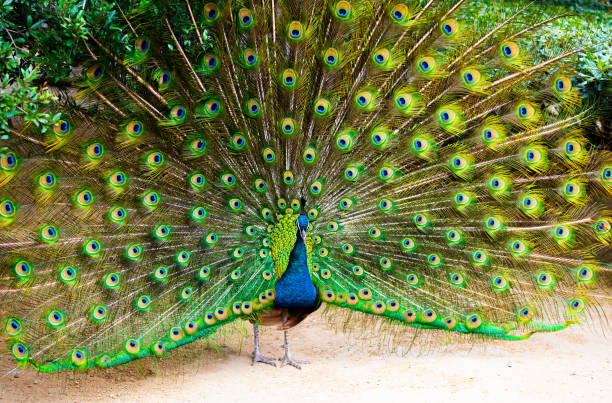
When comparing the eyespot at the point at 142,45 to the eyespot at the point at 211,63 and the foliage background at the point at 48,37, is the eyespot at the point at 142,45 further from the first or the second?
the eyespot at the point at 211,63

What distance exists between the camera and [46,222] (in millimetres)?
3998

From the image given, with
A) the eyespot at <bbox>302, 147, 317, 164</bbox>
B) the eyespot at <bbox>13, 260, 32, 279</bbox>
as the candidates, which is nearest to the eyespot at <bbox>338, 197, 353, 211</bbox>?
the eyespot at <bbox>302, 147, 317, 164</bbox>

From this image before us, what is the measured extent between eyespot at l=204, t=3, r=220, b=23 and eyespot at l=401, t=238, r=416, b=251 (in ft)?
7.23

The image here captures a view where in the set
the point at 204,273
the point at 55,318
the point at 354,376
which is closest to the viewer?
the point at 55,318

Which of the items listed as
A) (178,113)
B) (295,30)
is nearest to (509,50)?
(295,30)

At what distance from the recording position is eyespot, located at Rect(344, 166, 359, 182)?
4.50m

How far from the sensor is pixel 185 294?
4.32 metres

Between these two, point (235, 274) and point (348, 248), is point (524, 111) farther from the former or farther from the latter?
point (235, 274)

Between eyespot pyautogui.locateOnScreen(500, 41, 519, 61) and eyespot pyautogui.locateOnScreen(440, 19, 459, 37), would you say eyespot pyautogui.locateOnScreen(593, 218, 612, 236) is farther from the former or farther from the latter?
eyespot pyautogui.locateOnScreen(440, 19, 459, 37)

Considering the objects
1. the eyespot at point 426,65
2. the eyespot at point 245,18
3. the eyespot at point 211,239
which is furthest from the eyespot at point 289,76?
the eyespot at point 211,239

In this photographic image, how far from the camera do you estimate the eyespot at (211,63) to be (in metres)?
4.18

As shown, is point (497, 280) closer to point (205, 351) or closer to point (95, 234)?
point (205, 351)

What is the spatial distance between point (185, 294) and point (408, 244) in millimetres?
1771

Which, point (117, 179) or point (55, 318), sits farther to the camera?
point (117, 179)
